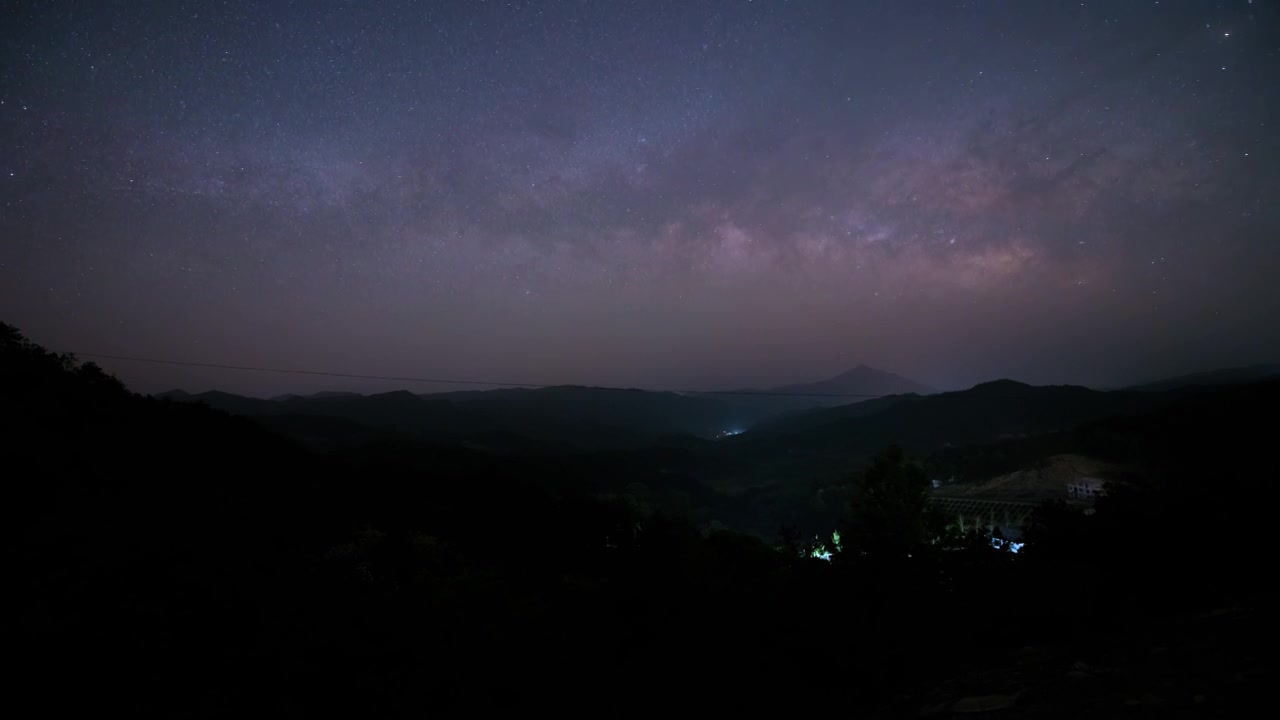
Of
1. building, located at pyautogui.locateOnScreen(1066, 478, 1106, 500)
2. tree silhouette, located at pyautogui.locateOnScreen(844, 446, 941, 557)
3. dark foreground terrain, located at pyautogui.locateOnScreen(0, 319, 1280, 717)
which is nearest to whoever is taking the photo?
dark foreground terrain, located at pyautogui.locateOnScreen(0, 319, 1280, 717)

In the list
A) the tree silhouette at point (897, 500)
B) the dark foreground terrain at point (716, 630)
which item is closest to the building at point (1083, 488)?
the tree silhouette at point (897, 500)

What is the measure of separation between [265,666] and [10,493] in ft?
43.1

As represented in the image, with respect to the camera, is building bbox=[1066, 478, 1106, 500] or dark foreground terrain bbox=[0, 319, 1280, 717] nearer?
dark foreground terrain bbox=[0, 319, 1280, 717]

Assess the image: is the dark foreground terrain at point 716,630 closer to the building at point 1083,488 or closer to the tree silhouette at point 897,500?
the tree silhouette at point 897,500

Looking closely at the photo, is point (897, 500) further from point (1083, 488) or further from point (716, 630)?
point (1083, 488)

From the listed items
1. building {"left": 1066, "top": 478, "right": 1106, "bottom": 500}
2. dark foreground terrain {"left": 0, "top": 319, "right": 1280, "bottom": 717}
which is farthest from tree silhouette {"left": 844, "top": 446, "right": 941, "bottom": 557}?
building {"left": 1066, "top": 478, "right": 1106, "bottom": 500}

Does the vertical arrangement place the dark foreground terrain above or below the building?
above

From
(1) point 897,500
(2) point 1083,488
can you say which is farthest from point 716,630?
(2) point 1083,488

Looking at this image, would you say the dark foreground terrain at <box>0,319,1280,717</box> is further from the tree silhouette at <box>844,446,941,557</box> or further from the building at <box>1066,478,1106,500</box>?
the building at <box>1066,478,1106,500</box>

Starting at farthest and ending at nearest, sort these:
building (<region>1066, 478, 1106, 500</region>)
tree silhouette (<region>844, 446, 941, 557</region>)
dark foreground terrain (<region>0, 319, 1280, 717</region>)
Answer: building (<region>1066, 478, 1106, 500</region>)
tree silhouette (<region>844, 446, 941, 557</region>)
dark foreground terrain (<region>0, 319, 1280, 717</region>)

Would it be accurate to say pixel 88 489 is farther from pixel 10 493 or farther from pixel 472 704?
pixel 472 704

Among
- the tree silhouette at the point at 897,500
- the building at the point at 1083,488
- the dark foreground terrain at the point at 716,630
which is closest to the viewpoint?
the dark foreground terrain at the point at 716,630

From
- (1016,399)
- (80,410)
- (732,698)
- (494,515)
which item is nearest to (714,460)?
(1016,399)

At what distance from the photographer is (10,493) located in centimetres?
1190
